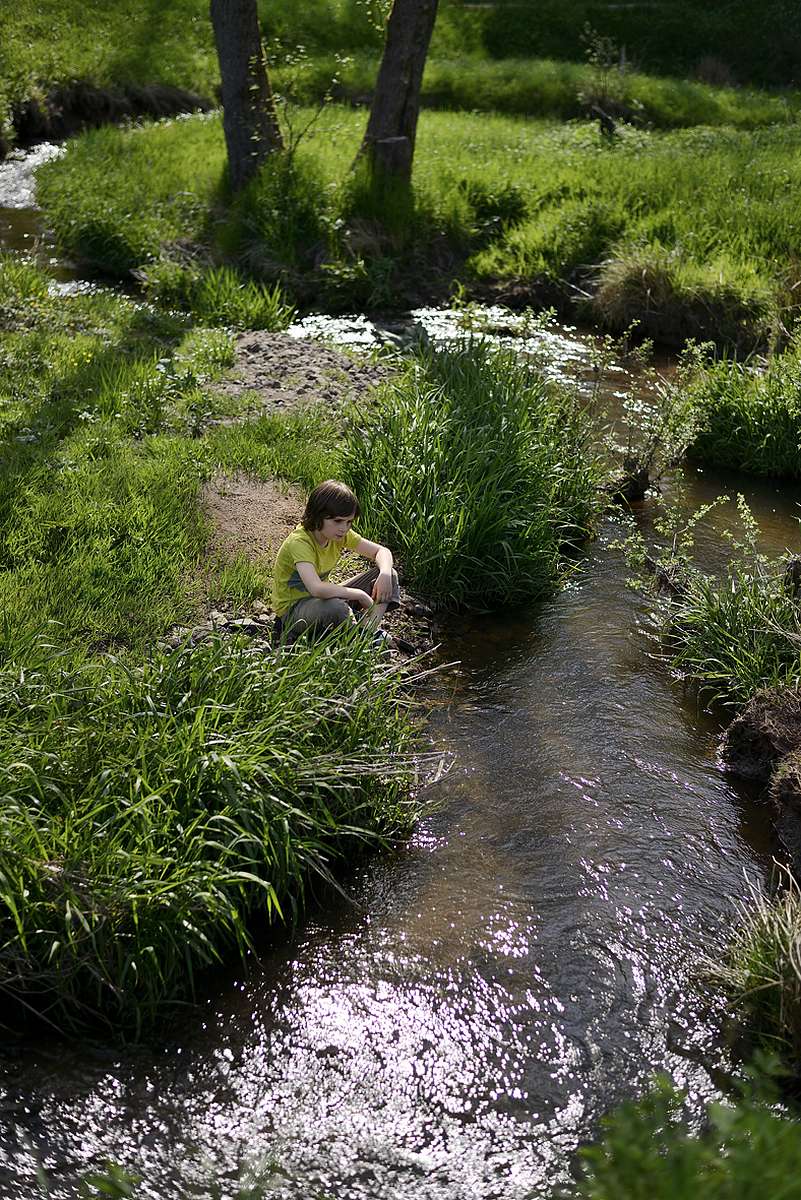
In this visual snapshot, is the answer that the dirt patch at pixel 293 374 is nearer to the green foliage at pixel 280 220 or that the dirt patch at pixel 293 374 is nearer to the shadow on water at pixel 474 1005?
the green foliage at pixel 280 220

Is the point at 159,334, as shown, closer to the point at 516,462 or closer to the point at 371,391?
the point at 371,391

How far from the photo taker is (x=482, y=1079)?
451cm

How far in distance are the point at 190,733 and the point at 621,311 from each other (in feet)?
29.4

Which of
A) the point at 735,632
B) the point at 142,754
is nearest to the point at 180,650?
the point at 142,754

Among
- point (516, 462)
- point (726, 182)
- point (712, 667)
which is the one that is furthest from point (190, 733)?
point (726, 182)

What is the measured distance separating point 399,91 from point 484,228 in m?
2.08

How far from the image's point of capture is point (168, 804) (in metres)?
4.93

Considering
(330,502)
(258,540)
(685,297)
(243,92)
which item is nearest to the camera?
(330,502)

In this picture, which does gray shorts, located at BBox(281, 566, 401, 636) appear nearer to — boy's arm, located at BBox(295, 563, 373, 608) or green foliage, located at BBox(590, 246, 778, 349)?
boy's arm, located at BBox(295, 563, 373, 608)

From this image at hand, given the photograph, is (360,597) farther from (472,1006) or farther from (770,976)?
(770,976)

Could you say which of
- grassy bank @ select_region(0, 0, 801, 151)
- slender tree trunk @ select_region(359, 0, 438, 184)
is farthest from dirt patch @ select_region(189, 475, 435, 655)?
grassy bank @ select_region(0, 0, 801, 151)

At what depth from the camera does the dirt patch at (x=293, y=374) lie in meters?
9.69

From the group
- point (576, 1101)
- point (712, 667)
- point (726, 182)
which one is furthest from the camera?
point (726, 182)

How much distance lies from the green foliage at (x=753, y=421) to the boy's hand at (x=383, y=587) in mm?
4394
